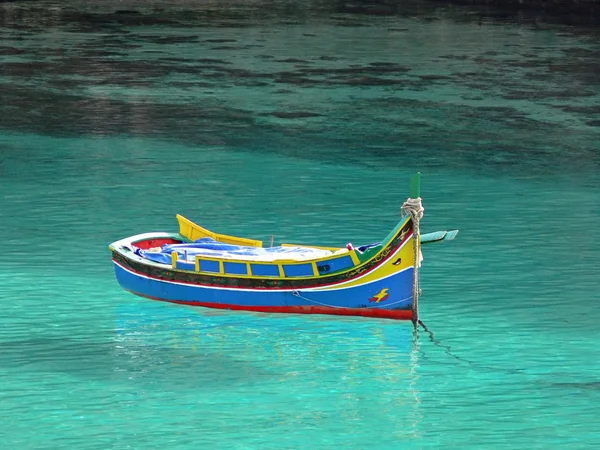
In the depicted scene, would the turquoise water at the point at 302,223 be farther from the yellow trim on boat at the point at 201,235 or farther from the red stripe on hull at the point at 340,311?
the yellow trim on boat at the point at 201,235

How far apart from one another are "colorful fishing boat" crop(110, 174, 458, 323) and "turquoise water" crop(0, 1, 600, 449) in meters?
0.58

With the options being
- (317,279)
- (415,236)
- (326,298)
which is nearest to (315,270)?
(317,279)

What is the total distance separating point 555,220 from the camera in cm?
5109

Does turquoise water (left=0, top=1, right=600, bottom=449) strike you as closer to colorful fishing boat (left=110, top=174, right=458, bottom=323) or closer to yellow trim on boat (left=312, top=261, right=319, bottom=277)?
colorful fishing boat (left=110, top=174, right=458, bottom=323)

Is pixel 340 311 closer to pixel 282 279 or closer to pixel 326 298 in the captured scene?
pixel 326 298

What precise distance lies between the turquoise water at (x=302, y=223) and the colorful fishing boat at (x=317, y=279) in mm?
579

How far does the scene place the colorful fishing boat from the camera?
3875 centimetres

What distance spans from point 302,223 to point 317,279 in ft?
36.6

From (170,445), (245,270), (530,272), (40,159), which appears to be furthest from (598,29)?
(170,445)

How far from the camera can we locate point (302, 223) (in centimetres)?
5016

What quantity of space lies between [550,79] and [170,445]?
200 feet

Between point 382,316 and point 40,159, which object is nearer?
point 382,316

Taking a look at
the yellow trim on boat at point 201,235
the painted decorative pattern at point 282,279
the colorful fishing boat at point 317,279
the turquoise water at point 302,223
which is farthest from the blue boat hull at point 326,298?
the yellow trim on boat at point 201,235

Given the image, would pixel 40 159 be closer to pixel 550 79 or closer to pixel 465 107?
pixel 465 107
